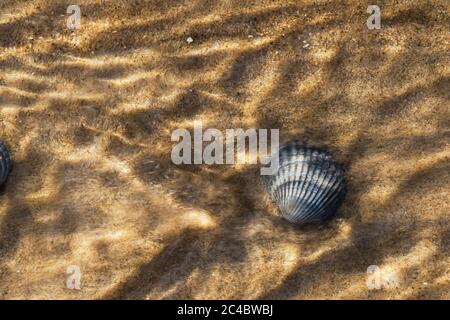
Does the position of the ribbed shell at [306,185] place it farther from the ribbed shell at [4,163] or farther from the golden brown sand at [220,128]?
the ribbed shell at [4,163]

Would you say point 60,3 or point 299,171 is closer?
point 299,171

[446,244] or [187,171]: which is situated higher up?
[187,171]

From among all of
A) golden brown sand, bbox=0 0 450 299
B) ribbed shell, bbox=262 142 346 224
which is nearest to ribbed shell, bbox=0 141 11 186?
golden brown sand, bbox=0 0 450 299

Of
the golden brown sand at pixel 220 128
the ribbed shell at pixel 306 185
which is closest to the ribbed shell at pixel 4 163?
the golden brown sand at pixel 220 128

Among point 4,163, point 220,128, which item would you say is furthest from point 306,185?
point 4,163

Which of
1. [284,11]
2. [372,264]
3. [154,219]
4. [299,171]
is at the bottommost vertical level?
[372,264]
